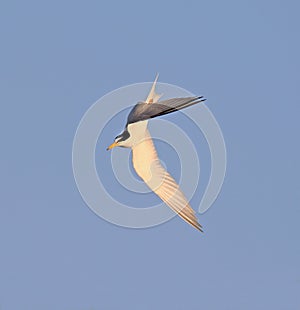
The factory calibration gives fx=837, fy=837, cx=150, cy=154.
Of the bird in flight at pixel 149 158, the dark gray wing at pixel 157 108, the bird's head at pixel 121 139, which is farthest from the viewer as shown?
the bird's head at pixel 121 139

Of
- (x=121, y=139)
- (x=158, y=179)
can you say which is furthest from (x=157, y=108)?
(x=158, y=179)

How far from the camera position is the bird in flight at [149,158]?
27.8 metres

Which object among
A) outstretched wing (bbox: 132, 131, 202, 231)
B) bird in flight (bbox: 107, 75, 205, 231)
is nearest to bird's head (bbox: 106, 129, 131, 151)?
bird in flight (bbox: 107, 75, 205, 231)

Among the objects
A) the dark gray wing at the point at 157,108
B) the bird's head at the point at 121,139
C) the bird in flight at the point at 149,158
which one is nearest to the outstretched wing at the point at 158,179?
the bird in flight at the point at 149,158

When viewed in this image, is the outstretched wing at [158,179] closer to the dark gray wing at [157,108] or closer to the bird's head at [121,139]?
the bird's head at [121,139]

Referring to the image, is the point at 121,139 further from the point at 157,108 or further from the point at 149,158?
the point at 157,108

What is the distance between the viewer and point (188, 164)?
30641mm

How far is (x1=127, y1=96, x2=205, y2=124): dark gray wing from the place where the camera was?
874 inches

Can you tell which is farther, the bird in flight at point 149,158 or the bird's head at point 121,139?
the bird's head at point 121,139

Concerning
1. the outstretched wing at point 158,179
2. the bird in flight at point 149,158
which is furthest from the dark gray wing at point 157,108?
the outstretched wing at point 158,179

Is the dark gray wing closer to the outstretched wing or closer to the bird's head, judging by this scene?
the bird's head

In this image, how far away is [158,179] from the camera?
31.1m

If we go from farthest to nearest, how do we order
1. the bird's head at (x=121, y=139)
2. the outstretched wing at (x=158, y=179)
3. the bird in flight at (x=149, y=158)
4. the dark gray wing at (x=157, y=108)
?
the bird's head at (x=121, y=139) < the outstretched wing at (x=158, y=179) < the bird in flight at (x=149, y=158) < the dark gray wing at (x=157, y=108)

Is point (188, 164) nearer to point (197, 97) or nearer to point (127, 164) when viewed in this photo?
point (127, 164)
